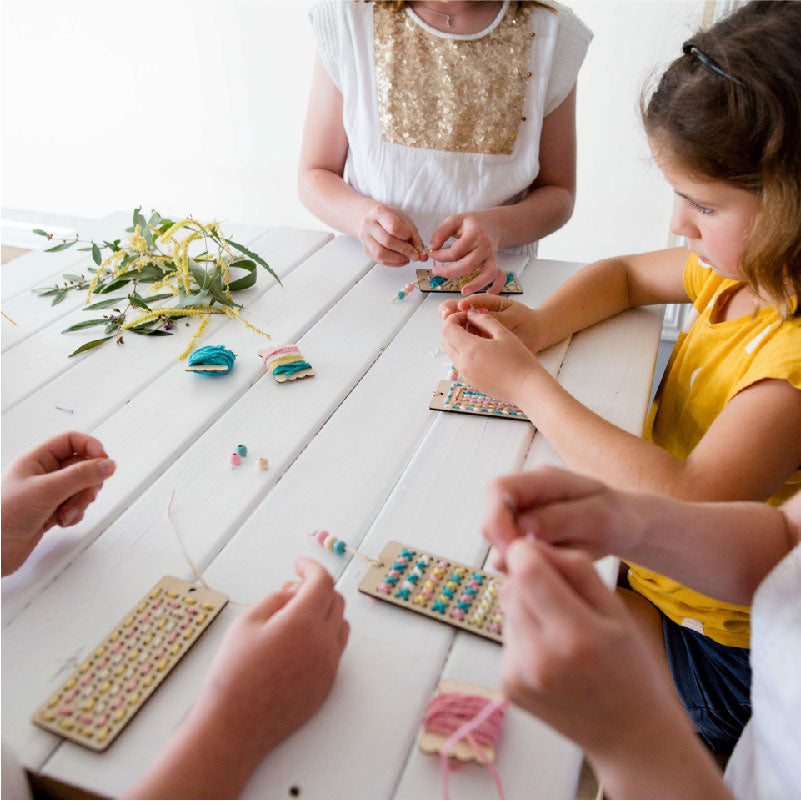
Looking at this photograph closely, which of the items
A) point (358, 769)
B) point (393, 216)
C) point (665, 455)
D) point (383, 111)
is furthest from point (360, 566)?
point (383, 111)

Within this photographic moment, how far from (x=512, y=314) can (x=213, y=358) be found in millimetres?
428

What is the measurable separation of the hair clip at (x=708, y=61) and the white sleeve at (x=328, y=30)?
0.77 m

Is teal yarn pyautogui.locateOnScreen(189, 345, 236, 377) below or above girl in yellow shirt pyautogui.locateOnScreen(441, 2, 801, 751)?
below

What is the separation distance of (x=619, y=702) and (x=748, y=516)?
12.1 inches

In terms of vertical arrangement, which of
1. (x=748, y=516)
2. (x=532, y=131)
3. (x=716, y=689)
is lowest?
(x=716, y=689)

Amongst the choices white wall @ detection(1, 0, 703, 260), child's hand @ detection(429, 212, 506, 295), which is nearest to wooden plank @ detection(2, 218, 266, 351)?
child's hand @ detection(429, 212, 506, 295)

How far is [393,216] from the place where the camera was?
1.29m

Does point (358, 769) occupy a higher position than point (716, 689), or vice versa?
point (358, 769)

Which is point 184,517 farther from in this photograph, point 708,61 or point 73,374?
point 708,61

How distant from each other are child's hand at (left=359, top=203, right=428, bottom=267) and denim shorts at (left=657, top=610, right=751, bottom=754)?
73 centimetres

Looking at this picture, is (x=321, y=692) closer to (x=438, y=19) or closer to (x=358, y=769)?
(x=358, y=769)

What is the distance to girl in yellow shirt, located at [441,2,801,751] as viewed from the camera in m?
0.80

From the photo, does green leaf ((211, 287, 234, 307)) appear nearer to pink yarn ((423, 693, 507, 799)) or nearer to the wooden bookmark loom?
the wooden bookmark loom

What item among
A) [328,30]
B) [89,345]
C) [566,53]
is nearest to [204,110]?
[328,30]
